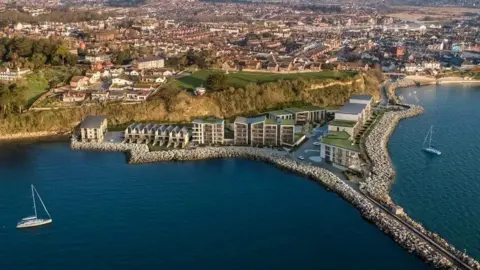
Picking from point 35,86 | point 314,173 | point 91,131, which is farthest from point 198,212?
point 35,86

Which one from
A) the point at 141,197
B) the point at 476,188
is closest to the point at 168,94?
the point at 141,197

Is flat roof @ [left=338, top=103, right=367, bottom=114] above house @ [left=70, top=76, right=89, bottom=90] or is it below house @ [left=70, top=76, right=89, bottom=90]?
below

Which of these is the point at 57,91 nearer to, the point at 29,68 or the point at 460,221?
the point at 29,68

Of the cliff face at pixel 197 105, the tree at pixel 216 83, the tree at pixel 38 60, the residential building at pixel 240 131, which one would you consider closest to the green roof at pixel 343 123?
the residential building at pixel 240 131

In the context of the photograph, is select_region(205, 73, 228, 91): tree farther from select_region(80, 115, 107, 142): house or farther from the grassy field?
select_region(80, 115, 107, 142): house

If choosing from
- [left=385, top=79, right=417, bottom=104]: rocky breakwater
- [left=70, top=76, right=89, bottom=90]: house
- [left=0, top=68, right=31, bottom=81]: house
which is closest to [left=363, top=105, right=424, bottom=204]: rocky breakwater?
[left=385, top=79, right=417, bottom=104]: rocky breakwater

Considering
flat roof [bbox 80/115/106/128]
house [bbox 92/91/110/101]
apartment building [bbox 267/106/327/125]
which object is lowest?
apartment building [bbox 267/106/327/125]
